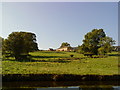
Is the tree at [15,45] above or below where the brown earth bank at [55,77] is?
above

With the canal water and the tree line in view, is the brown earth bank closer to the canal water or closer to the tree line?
the canal water

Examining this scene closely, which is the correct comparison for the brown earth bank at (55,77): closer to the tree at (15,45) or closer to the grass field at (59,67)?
the grass field at (59,67)

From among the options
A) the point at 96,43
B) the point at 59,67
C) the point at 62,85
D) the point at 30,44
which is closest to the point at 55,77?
the point at 62,85

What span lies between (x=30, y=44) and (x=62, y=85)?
32716 mm

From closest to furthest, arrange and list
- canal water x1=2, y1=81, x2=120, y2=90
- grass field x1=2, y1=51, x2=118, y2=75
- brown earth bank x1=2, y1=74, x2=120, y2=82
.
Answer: canal water x1=2, y1=81, x2=120, y2=90 → brown earth bank x1=2, y1=74, x2=120, y2=82 → grass field x1=2, y1=51, x2=118, y2=75

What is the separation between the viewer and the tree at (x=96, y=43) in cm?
6912

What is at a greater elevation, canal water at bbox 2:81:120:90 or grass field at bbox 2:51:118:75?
grass field at bbox 2:51:118:75

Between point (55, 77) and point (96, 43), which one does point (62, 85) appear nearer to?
point (55, 77)

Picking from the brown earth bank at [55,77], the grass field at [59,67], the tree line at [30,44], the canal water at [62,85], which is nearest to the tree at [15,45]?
the tree line at [30,44]

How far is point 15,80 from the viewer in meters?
24.9

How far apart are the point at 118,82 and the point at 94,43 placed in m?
54.2

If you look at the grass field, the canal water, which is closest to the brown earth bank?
the canal water

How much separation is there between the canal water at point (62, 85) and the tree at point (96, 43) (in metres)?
44.8

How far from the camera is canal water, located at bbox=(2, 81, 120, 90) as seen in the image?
22.2m
